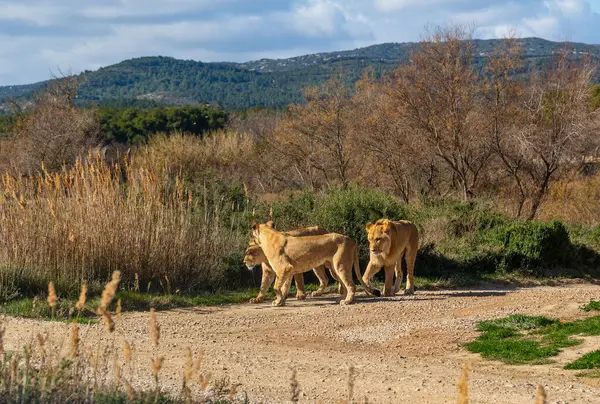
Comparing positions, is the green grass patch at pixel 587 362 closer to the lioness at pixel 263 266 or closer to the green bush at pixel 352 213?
the lioness at pixel 263 266

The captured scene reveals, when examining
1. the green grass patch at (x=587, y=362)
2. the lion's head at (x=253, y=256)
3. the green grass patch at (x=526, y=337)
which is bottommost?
the green grass patch at (x=526, y=337)

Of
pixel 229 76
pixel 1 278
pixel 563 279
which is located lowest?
pixel 563 279

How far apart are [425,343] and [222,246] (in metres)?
5.22

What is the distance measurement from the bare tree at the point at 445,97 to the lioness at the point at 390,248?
362 inches

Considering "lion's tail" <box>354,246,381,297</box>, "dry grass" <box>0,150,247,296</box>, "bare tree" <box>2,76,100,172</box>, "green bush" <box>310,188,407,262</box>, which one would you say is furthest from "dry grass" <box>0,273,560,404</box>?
"bare tree" <box>2,76,100,172</box>

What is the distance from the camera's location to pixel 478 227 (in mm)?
18938

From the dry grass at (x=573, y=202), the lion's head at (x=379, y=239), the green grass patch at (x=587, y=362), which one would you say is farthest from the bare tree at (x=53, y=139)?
the green grass patch at (x=587, y=362)

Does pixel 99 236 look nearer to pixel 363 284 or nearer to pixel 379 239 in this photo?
pixel 363 284

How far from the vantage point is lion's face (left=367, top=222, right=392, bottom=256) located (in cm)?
1350

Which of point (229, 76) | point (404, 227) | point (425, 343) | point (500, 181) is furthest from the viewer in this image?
point (229, 76)

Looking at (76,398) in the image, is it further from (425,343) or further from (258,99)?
(258,99)

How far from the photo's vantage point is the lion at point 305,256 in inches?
516

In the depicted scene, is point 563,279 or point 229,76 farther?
point 229,76

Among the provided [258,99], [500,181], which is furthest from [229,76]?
[500,181]
